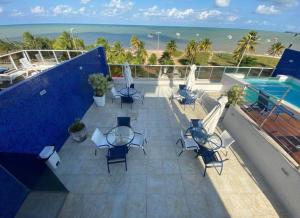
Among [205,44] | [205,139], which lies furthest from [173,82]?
[205,44]

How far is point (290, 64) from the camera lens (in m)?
9.59

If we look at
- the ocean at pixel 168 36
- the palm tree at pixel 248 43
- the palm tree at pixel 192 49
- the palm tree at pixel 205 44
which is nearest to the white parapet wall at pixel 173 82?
the palm tree at pixel 248 43

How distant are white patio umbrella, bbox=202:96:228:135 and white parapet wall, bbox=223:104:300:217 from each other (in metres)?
1.52

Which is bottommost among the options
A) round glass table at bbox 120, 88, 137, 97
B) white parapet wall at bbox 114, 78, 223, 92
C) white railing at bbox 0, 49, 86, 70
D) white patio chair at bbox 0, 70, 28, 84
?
white parapet wall at bbox 114, 78, 223, 92

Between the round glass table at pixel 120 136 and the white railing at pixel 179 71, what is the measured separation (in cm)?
542

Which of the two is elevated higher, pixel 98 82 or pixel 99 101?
pixel 98 82

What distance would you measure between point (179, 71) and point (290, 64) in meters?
7.26

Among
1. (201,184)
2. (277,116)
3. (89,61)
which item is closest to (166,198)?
(201,184)

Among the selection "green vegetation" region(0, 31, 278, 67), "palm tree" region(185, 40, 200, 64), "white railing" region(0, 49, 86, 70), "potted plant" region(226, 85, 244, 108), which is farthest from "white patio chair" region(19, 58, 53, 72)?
"palm tree" region(185, 40, 200, 64)

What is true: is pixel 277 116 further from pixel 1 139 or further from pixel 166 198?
pixel 1 139

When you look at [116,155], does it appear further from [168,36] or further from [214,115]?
[168,36]

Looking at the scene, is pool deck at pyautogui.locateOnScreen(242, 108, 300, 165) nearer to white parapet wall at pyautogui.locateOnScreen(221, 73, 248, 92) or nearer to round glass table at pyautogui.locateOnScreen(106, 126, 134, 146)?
white parapet wall at pyautogui.locateOnScreen(221, 73, 248, 92)

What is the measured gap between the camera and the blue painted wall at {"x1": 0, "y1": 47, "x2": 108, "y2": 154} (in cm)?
332

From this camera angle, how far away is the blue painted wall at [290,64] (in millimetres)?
9281
